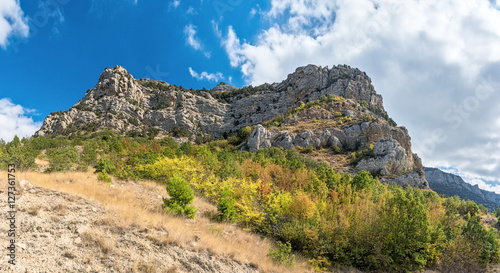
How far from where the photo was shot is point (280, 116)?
7269 cm

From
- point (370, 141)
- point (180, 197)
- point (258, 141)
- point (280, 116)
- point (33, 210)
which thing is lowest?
point (33, 210)

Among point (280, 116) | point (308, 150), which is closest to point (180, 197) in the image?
point (308, 150)

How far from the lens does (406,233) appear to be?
8.77 meters

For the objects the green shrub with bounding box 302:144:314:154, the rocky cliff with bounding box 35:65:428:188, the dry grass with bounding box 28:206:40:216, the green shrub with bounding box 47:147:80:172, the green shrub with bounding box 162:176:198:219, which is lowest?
the dry grass with bounding box 28:206:40:216

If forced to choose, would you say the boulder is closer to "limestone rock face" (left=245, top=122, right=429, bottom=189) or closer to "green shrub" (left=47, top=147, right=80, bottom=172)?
"limestone rock face" (left=245, top=122, right=429, bottom=189)

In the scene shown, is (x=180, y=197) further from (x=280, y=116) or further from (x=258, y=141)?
(x=280, y=116)

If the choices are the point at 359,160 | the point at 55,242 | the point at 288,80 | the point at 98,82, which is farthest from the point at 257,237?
the point at 288,80

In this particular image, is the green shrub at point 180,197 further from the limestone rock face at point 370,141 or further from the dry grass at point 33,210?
the limestone rock face at point 370,141

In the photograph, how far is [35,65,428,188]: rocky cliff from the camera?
43.9 meters

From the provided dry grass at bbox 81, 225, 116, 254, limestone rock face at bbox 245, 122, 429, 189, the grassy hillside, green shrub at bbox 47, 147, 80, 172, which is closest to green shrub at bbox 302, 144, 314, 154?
limestone rock face at bbox 245, 122, 429, 189

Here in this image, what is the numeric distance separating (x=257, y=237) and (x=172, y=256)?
4.94 m

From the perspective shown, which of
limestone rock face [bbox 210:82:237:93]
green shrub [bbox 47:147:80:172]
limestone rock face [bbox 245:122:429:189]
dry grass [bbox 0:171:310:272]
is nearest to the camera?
dry grass [bbox 0:171:310:272]

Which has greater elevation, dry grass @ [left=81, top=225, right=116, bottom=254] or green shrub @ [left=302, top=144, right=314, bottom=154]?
green shrub @ [left=302, top=144, right=314, bottom=154]

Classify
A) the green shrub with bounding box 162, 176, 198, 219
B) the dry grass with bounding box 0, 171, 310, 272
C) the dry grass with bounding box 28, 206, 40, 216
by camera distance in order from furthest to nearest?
the green shrub with bounding box 162, 176, 198, 219
the dry grass with bounding box 0, 171, 310, 272
the dry grass with bounding box 28, 206, 40, 216
